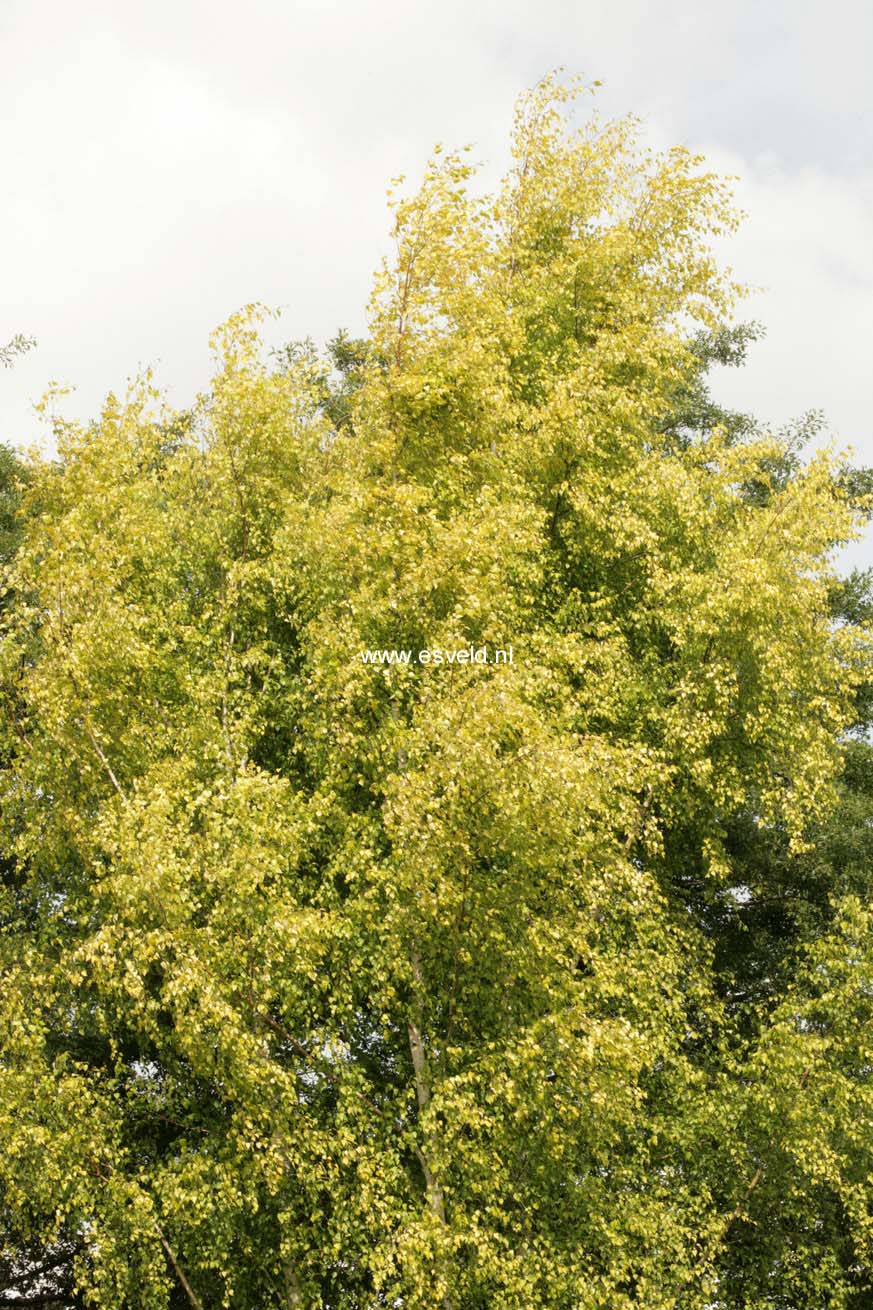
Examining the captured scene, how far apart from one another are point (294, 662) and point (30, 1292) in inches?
430

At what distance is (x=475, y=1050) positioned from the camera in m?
15.5

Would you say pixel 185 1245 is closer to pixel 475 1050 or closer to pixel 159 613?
pixel 475 1050

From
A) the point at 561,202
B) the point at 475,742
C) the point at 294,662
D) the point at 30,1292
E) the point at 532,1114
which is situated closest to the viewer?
the point at 475,742

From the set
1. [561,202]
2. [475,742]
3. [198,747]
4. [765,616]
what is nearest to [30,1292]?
[198,747]

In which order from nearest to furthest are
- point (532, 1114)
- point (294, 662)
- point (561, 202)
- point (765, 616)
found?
point (532, 1114), point (765, 616), point (294, 662), point (561, 202)

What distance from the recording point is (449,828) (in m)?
14.9

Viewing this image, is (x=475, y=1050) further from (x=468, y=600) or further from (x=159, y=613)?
(x=159, y=613)

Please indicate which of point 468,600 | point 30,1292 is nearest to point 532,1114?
point 468,600

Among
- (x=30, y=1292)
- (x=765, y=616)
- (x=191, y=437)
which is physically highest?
(x=191, y=437)

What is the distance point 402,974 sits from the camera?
50.0ft

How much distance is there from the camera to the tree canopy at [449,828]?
1466 cm

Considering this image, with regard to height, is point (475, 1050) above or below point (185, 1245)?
above

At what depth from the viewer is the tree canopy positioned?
48.1 ft

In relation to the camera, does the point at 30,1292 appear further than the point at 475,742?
Yes
